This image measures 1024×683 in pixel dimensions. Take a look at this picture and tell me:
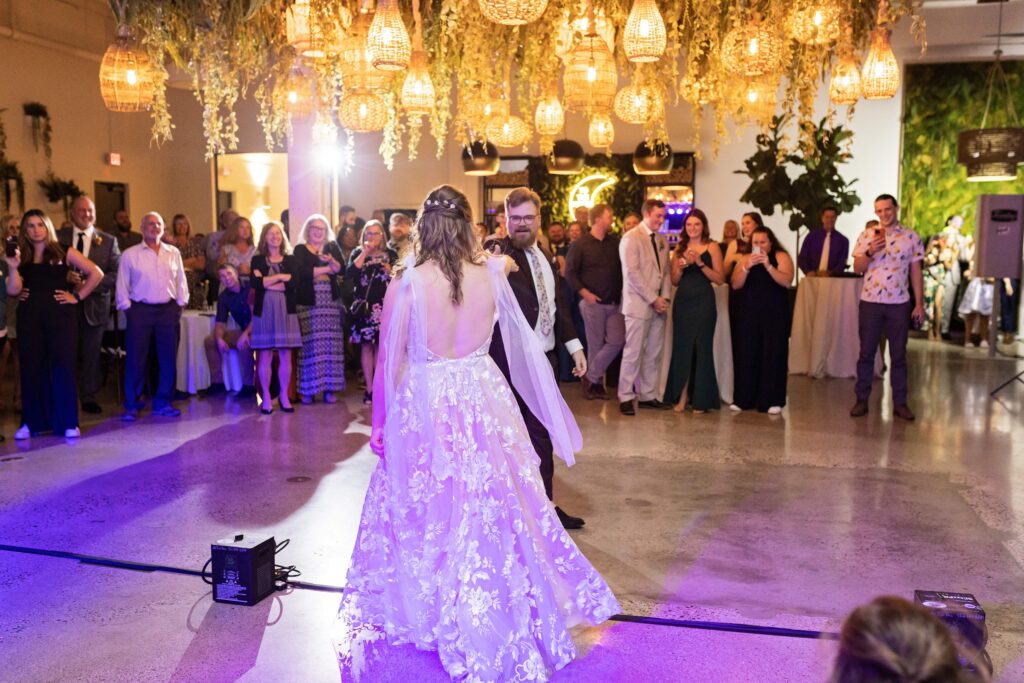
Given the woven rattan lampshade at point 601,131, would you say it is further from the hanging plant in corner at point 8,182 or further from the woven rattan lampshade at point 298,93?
the hanging plant in corner at point 8,182

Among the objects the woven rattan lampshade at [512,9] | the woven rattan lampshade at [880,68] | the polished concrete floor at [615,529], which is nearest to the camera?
the polished concrete floor at [615,529]

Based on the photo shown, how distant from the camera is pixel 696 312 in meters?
7.79

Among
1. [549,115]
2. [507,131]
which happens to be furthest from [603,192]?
[549,115]

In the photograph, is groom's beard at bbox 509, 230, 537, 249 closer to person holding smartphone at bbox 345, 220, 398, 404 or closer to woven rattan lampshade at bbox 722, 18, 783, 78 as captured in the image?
woven rattan lampshade at bbox 722, 18, 783, 78

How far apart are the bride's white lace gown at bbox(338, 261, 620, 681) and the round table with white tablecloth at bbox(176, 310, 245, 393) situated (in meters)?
5.39

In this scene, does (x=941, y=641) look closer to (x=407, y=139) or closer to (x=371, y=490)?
(x=371, y=490)

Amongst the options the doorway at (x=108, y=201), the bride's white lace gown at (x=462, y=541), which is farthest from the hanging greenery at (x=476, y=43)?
the doorway at (x=108, y=201)

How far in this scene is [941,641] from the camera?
4.26ft

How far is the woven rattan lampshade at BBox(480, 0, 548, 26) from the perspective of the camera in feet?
16.4

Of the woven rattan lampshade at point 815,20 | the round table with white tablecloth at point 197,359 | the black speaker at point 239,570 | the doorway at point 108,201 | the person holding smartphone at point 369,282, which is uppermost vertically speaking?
the woven rattan lampshade at point 815,20

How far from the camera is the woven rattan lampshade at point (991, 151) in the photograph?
1152 centimetres

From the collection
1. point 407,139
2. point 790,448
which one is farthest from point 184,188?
point 790,448

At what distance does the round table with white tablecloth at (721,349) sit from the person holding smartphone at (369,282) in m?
2.45

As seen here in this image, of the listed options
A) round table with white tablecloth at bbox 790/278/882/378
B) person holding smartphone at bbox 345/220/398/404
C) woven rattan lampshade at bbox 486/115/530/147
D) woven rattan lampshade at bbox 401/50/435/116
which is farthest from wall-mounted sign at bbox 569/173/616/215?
woven rattan lampshade at bbox 401/50/435/116
